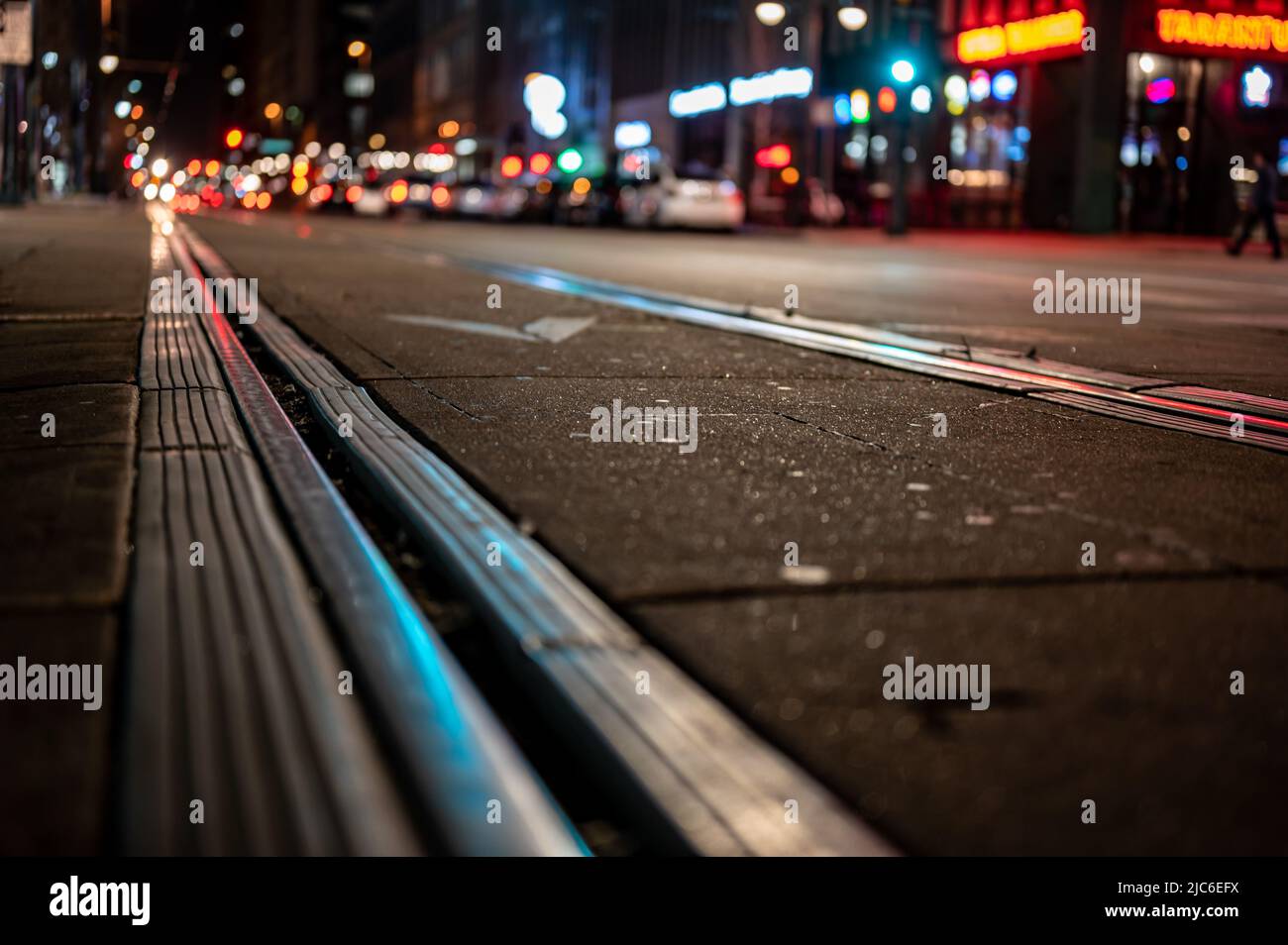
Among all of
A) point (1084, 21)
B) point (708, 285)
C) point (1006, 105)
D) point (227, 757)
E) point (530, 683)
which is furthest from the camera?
point (1006, 105)

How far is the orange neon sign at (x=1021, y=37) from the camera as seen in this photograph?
1391 inches

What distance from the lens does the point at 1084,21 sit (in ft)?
115

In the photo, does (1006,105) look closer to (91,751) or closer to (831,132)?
(831,132)

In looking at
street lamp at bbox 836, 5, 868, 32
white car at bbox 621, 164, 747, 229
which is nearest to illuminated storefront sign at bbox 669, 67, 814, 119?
street lamp at bbox 836, 5, 868, 32

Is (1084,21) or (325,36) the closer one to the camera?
(1084,21)

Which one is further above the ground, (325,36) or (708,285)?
(325,36)

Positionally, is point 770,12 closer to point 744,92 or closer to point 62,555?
point 744,92

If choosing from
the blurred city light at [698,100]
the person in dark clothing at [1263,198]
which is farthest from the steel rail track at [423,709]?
the blurred city light at [698,100]

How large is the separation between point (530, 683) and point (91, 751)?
0.67 meters

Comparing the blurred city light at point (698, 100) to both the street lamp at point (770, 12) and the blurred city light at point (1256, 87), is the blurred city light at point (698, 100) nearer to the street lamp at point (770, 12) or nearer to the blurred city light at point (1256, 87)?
the street lamp at point (770, 12)

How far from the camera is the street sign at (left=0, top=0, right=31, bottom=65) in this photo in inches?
1315

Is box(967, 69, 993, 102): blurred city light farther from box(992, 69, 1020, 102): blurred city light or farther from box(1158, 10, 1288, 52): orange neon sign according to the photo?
box(1158, 10, 1288, 52): orange neon sign

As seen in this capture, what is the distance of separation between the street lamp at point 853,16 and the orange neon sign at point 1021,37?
3.58 m
